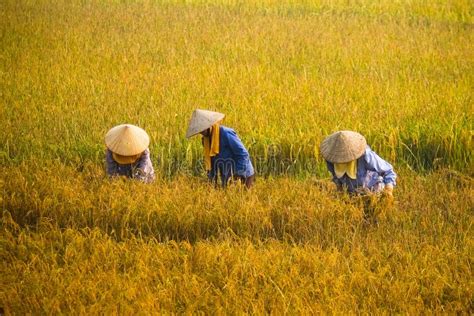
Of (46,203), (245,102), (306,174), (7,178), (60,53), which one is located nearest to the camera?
(46,203)

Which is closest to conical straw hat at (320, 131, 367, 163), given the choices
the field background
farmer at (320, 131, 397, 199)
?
farmer at (320, 131, 397, 199)

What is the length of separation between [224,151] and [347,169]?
841mm

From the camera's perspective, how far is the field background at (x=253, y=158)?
4285 millimetres

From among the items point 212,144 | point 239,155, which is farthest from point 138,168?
point 239,155

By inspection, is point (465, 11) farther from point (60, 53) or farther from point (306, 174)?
point (306, 174)

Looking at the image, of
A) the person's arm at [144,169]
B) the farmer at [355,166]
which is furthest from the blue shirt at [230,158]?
the farmer at [355,166]

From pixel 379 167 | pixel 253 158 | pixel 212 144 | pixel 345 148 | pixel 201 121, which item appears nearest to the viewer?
pixel 345 148

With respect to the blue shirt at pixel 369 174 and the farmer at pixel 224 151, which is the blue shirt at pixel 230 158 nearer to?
the farmer at pixel 224 151

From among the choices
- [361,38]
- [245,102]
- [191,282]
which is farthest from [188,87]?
[191,282]

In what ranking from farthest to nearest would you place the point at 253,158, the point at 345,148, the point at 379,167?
the point at 253,158
the point at 379,167
the point at 345,148

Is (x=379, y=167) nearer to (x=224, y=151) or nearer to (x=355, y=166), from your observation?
(x=355, y=166)

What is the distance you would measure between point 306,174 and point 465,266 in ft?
6.68

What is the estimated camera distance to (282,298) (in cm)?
414

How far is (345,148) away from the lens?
5.13m
